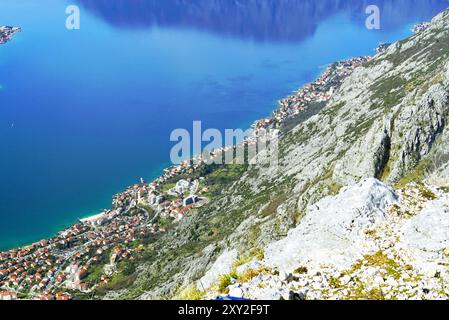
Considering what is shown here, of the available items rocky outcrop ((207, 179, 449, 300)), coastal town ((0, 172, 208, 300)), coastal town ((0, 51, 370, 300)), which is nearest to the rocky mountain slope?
rocky outcrop ((207, 179, 449, 300))

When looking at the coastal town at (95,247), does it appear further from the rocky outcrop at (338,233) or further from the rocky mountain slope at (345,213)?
the rocky outcrop at (338,233)

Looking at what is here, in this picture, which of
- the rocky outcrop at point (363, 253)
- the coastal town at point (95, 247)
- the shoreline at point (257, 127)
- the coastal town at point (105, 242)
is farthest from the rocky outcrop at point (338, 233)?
the shoreline at point (257, 127)

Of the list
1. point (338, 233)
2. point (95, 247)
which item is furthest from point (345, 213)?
point (95, 247)

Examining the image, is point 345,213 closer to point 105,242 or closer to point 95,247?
point 95,247
